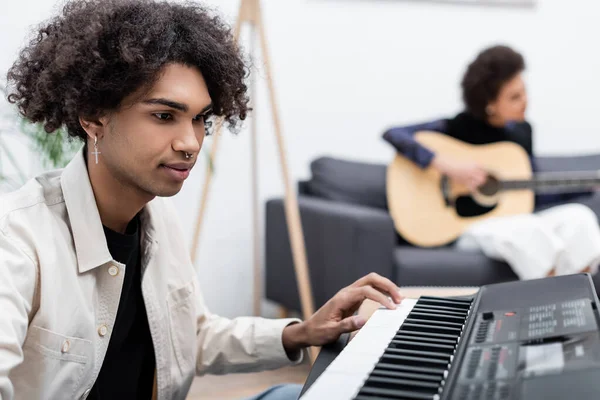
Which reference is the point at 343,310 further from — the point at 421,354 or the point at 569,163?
the point at 569,163

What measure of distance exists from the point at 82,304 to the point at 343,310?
44 cm

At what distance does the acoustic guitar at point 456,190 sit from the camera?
11.2 ft

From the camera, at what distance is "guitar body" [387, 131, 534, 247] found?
3.42 m

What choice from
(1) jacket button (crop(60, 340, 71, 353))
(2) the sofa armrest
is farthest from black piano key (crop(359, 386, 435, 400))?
(2) the sofa armrest

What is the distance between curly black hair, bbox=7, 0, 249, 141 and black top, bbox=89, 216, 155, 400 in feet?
0.74

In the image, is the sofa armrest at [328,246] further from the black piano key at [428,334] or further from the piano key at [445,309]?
the black piano key at [428,334]

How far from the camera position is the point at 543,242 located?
3.13 metres

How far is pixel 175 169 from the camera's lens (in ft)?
4.16

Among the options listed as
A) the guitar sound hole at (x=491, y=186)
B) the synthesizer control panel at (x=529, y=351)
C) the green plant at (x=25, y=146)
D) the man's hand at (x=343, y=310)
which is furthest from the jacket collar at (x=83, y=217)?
the guitar sound hole at (x=491, y=186)

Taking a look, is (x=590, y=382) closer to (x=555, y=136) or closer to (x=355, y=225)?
(x=355, y=225)

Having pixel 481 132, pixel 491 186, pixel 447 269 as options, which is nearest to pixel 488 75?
pixel 481 132

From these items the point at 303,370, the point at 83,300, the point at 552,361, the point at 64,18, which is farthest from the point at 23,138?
the point at 552,361

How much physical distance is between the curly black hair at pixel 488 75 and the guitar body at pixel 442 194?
22 centimetres

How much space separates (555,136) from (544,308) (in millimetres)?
3615
